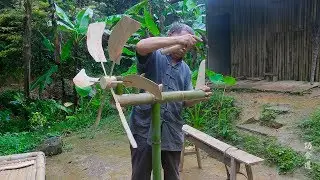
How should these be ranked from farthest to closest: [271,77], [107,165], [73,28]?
[271,77]
[73,28]
[107,165]

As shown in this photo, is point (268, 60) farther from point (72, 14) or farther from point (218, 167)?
point (72, 14)

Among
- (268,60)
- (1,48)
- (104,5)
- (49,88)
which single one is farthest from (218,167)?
(104,5)

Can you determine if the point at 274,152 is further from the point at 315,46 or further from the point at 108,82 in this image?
the point at 108,82

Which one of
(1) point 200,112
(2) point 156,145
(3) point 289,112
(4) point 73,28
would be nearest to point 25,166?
(2) point 156,145

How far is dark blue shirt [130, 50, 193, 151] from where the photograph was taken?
8.42 ft

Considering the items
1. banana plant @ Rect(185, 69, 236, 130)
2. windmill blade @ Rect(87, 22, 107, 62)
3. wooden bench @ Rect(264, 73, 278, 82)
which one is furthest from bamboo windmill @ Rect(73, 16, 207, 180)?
wooden bench @ Rect(264, 73, 278, 82)

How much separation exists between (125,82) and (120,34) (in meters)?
0.23

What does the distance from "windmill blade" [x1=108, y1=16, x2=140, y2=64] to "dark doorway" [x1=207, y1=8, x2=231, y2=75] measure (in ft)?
32.4

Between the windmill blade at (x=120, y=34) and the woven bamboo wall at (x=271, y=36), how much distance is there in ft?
25.2

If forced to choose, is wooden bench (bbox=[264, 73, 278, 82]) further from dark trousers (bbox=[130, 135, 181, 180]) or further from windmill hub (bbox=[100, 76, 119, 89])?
windmill hub (bbox=[100, 76, 119, 89])

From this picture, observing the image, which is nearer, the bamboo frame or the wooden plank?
the wooden plank

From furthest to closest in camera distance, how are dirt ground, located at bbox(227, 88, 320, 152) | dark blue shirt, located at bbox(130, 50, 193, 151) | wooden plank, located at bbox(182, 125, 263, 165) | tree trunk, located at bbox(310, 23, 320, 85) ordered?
tree trunk, located at bbox(310, 23, 320, 85)
dirt ground, located at bbox(227, 88, 320, 152)
wooden plank, located at bbox(182, 125, 263, 165)
dark blue shirt, located at bbox(130, 50, 193, 151)

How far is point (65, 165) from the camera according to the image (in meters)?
5.99

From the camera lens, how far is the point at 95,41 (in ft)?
5.72
